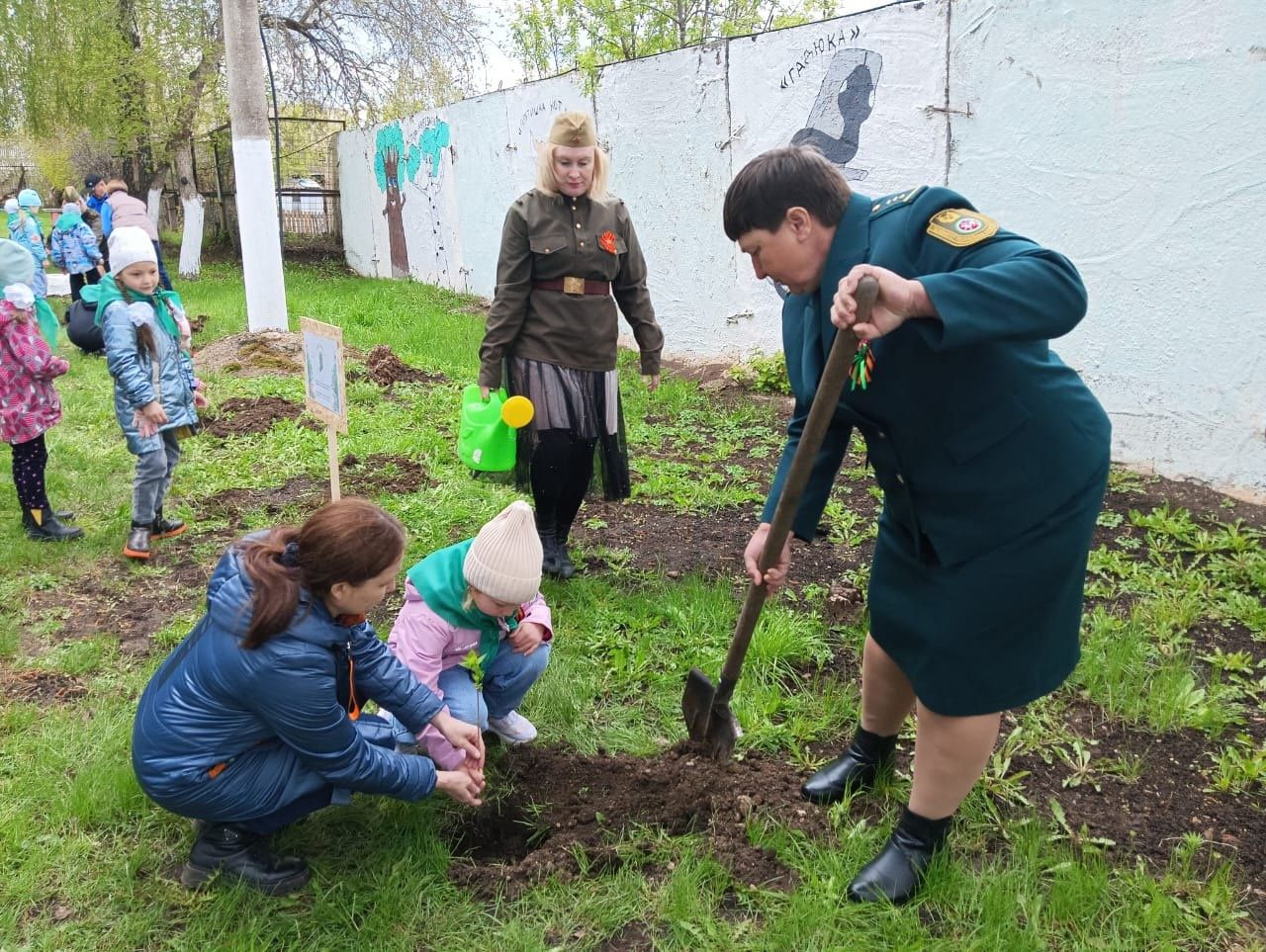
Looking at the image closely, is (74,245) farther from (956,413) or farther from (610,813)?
(956,413)

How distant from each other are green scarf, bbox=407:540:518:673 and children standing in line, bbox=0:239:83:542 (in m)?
3.05

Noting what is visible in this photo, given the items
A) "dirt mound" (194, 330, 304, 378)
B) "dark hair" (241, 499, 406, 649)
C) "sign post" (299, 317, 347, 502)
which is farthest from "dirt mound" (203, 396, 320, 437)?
"dark hair" (241, 499, 406, 649)

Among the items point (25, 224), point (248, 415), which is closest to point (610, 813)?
point (248, 415)

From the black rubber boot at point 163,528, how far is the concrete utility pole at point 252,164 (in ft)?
18.6

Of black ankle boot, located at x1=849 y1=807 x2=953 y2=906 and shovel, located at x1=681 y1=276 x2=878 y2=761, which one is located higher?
shovel, located at x1=681 y1=276 x2=878 y2=761

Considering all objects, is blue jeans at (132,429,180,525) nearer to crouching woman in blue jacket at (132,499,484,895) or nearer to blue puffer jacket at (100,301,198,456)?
blue puffer jacket at (100,301,198,456)

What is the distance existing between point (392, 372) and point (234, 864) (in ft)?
20.5

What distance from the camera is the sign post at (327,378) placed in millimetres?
3779

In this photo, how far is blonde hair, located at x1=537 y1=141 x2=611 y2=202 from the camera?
12.8 ft

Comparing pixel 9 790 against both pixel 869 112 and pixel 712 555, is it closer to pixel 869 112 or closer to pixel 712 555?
pixel 712 555

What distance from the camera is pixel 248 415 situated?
7086mm

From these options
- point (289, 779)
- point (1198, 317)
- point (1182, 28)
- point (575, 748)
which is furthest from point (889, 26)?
point (289, 779)

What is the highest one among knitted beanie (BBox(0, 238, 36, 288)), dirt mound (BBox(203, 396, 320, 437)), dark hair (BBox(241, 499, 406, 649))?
knitted beanie (BBox(0, 238, 36, 288))

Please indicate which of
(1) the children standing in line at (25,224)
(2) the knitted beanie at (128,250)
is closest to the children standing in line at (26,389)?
(2) the knitted beanie at (128,250)
